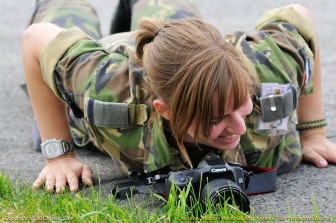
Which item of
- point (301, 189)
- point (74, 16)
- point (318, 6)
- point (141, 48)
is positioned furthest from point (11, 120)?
point (318, 6)

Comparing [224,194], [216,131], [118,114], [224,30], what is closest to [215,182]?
[224,194]

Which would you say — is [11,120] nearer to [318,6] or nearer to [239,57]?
[239,57]

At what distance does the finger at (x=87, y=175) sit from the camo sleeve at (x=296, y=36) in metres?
0.80

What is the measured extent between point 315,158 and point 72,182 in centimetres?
89

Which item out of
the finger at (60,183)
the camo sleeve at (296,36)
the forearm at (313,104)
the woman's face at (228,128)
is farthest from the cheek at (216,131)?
the forearm at (313,104)

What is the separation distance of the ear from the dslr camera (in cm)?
19

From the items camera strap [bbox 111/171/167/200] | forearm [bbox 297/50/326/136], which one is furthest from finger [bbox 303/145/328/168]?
camera strap [bbox 111/171/167/200]

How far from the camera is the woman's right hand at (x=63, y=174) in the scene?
2641 mm

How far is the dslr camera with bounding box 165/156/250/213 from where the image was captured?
6.84 ft

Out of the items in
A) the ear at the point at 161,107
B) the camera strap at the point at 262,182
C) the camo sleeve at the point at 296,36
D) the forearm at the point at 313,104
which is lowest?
the camera strap at the point at 262,182

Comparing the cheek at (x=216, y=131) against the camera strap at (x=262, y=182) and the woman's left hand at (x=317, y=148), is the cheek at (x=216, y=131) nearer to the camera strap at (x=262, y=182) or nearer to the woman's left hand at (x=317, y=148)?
the camera strap at (x=262, y=182)

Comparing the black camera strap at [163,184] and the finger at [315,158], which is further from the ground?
the black camera strap at [163,184]

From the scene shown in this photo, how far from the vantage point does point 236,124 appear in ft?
7.25

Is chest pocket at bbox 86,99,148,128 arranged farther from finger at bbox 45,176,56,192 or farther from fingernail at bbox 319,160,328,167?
fingernail at bbox 319,160,328,167
